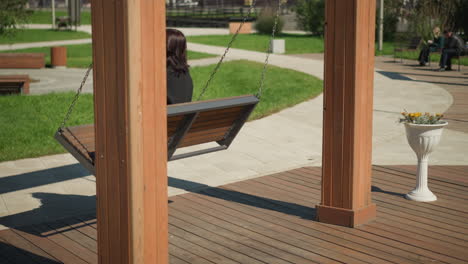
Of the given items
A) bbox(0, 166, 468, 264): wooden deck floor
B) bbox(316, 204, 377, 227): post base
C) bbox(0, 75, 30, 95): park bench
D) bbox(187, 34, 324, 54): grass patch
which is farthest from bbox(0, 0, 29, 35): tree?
bbox(316, 204, 377, 227): post base

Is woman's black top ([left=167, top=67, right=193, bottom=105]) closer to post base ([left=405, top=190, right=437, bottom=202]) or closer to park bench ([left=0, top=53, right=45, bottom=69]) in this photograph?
post base ([left=405, top=190, right=437, bottom=202])

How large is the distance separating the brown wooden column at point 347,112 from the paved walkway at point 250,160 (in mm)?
1954

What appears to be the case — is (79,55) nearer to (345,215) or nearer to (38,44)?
(38,44)

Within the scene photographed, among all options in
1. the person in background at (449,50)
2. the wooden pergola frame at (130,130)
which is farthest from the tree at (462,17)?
the wooden pergola frame at (130,130)

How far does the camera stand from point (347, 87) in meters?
6.11

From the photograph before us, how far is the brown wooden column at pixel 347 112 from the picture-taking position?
6.04 meters

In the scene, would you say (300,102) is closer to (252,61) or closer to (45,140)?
(45,140)

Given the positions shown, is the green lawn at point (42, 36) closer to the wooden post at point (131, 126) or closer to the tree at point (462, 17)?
the tree at point (462, 17)

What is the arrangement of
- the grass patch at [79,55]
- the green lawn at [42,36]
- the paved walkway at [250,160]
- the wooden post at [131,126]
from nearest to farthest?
the wooden post at [131,126], the paved walkway at [250,160], the grass patch at [79,55], the green lawn at [42,36]

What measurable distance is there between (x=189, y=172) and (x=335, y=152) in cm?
272

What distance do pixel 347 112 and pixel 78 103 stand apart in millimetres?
9389

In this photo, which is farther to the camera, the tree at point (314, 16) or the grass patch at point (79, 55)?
the tree at point (314, 16)

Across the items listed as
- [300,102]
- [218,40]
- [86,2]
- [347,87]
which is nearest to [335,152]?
[347,87]

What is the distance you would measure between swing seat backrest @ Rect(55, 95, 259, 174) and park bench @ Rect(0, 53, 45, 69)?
14726 mm
